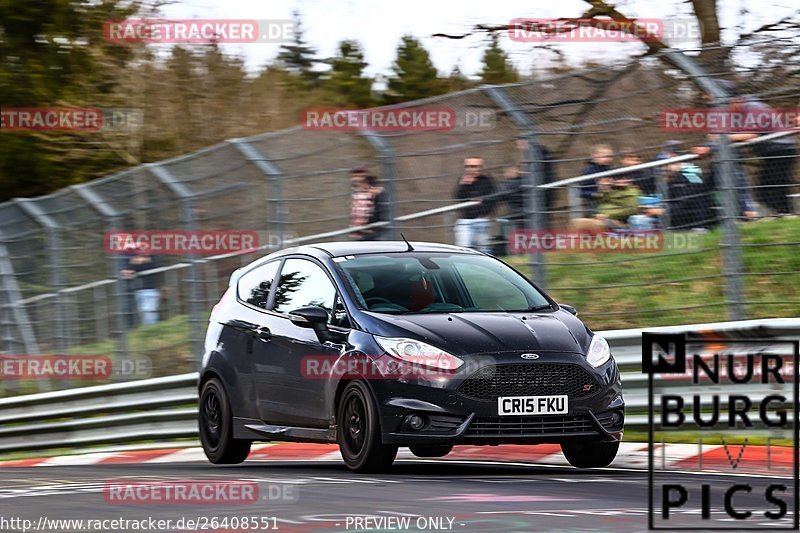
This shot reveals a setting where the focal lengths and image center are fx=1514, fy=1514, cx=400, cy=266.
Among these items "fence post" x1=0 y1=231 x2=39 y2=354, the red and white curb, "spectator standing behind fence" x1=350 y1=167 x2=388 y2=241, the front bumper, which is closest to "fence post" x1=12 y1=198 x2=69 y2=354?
"fence post" x1=0 y1=231 x2=39 y2=354

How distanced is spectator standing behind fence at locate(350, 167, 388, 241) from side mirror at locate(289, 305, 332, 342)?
3664mm

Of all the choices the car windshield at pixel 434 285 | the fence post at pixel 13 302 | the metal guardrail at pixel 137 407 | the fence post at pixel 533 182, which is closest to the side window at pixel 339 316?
the car windshield at pixel 434 285

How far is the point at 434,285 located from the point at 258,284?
1797 mm

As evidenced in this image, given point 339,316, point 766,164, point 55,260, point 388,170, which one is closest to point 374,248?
point 339,316

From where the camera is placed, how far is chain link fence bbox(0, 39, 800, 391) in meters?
11.4

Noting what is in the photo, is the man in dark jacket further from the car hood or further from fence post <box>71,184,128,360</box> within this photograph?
fence post <box>71,184,128,360</box>

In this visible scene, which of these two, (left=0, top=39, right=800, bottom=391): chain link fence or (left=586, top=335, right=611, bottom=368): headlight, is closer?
(left=586, top=335, right=611, bottom=368): headlight

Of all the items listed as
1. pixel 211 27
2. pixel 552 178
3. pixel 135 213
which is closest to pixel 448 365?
pixel 552 178

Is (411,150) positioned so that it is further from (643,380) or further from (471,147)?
(643,380)

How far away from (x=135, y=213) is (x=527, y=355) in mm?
8721

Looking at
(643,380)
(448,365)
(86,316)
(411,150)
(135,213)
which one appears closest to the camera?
(448,365)

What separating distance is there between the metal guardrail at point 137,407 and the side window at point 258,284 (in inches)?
99.2

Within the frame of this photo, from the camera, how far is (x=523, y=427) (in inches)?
365

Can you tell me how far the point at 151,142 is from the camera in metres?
28.9
